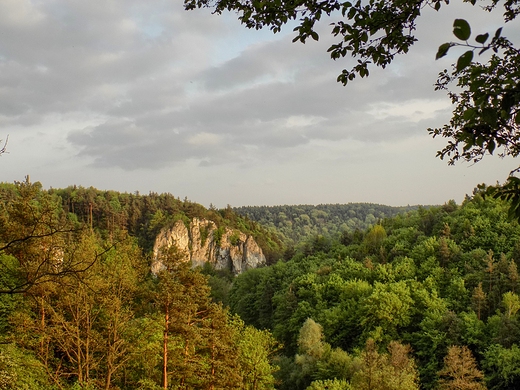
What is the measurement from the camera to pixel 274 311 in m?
44.1

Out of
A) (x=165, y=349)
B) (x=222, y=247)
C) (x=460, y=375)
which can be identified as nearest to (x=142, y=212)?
(x=222, y=247)

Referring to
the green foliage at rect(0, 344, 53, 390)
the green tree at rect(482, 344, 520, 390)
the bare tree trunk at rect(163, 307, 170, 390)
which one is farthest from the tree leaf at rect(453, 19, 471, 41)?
the green tree at rect(482, 344, 520, 390)

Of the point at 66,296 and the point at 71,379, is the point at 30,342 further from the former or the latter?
the point at 71,379

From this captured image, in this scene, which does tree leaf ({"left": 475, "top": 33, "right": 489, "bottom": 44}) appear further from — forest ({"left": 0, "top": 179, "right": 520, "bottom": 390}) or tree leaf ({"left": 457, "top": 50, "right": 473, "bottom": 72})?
forest ({"left": 0, "top": 179, "right": 520, "bottom": 390})

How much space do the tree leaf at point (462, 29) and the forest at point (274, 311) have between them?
6.81ft

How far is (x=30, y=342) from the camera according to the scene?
47.3 feet

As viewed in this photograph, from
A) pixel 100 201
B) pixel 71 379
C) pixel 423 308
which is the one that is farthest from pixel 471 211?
pixel 100 201

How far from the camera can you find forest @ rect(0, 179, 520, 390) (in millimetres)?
13945

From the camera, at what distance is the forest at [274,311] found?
13945 mm

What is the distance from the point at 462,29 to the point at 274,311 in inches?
1741

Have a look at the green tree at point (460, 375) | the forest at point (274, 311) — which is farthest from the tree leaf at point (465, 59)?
the green tree at point (460, 375)

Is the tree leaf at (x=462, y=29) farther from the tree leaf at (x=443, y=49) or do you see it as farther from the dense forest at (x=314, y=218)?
the dense forest at (x=314, y=218)

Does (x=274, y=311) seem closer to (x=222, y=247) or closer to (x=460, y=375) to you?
(x=460, y=375)

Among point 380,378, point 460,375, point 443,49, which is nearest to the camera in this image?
point 443,49
